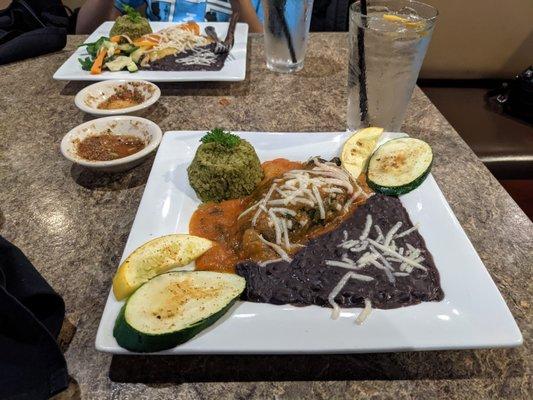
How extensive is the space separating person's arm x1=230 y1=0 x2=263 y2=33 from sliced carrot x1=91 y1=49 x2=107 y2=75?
4.12 feet

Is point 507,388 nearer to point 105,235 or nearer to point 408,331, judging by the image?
point 408,331

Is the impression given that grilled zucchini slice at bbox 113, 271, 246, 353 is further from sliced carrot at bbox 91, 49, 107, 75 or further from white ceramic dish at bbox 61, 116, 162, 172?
sliced carrot at bbox 91, 49, 107, 75

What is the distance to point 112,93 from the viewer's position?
81.3 inches

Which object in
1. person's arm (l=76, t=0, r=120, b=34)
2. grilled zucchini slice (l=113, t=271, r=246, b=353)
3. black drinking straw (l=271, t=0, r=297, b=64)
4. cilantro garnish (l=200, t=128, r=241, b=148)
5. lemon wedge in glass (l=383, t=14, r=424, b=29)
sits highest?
lemon wedge in glass (l=383, t=14, r=424, b=29)

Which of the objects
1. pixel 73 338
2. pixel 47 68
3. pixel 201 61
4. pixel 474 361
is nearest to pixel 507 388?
pixel 474 361

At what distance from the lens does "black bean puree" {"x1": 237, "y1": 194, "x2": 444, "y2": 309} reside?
1.04 m

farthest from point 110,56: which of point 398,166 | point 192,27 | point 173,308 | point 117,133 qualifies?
point 173,308

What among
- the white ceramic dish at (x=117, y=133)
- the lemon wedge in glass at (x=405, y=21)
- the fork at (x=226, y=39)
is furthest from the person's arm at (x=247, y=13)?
the white ceramic dish at (x=117, y=133)

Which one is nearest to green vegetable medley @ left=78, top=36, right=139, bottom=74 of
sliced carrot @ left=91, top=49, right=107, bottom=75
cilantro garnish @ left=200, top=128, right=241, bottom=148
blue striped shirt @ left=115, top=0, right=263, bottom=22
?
sliced carrot @ left=91, top=49, right=107, bottom=75

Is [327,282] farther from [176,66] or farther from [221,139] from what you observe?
[176,66]

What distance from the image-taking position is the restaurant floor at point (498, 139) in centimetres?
266

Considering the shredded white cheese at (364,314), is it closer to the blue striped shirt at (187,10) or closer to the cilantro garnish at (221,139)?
the cilantro garnish at (221,139)

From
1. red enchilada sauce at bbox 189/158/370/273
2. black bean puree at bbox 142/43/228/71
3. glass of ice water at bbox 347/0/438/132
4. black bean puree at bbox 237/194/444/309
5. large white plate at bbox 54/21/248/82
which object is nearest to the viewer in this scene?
black bean puree at bbox 237/194/444/309

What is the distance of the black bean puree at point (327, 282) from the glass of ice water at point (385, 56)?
0.80 m
